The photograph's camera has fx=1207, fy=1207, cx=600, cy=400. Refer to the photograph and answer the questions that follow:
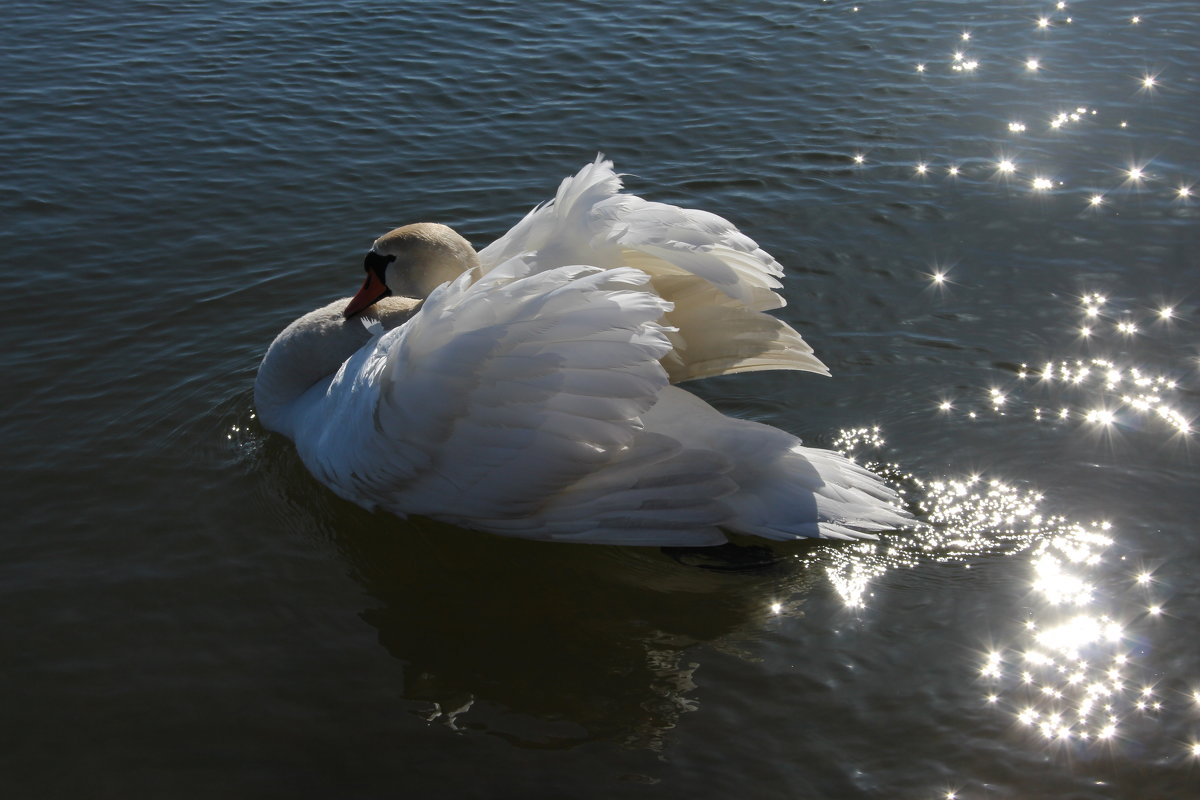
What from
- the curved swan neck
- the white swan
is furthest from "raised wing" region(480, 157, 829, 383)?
the curved swan neck

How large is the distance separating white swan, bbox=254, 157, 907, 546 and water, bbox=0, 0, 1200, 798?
1.18ft

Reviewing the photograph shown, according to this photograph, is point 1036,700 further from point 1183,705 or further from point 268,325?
point 268,325

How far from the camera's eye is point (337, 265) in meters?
7.90

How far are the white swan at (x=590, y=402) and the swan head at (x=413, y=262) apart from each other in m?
0.22

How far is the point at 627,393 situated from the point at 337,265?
150 inches

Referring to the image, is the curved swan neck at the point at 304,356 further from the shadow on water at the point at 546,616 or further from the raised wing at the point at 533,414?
the raised wing at the point at 533,414

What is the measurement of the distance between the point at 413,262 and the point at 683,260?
5.06 ft

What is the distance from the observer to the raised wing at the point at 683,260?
205 inches

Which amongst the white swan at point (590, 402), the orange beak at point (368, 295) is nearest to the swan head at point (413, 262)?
the orange beak at point (368, 295)

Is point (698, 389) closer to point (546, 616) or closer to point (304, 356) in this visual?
point (546, 616)

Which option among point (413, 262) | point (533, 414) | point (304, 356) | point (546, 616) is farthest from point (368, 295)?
point (546, 616)

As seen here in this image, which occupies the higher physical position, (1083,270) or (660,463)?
(1083,270)

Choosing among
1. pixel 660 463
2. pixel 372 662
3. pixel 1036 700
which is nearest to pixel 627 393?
pixel 660 463

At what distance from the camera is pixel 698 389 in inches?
259
